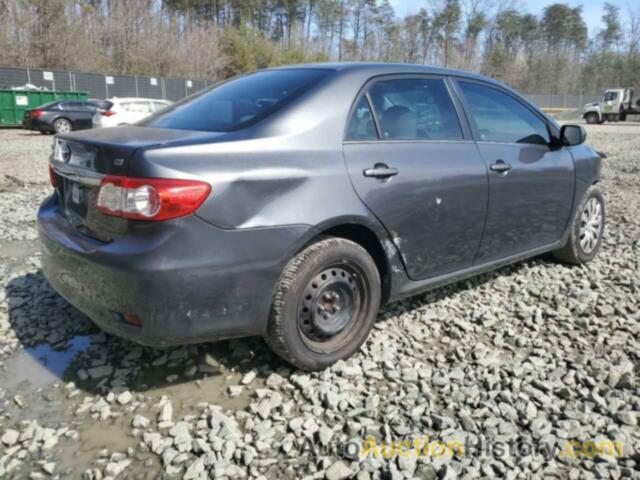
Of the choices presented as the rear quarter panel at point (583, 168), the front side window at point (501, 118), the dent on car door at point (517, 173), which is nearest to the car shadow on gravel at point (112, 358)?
the dent on car door at point (517, 173)

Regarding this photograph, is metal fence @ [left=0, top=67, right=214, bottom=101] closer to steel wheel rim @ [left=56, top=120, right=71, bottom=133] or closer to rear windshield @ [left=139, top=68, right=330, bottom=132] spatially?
steel wheel rim @ [left=56, top=120, right=71, bottom=133]

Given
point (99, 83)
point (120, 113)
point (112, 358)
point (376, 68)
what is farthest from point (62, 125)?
point (376, 68)

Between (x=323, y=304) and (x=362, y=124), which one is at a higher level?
(x=362, y=124)

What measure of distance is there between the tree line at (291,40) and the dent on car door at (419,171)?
3400cm

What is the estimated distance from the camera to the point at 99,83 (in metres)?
27.2

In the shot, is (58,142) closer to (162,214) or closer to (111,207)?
(111,207)

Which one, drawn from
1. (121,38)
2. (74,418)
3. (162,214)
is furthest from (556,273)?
(121,38)

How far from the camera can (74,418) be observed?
2426 mm

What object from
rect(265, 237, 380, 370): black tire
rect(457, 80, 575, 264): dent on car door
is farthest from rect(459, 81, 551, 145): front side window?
rect(265, 237, 380, 370): black tire

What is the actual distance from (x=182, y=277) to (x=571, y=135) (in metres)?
3.23

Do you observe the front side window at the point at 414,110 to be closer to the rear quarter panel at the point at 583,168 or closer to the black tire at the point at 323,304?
the black tire at the point at 323,304

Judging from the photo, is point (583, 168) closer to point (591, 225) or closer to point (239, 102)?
point (591, 225)

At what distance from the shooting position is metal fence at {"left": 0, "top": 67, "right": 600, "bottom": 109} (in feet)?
77.8

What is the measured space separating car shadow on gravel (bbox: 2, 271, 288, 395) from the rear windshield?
4.21 feet
